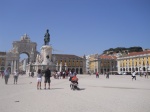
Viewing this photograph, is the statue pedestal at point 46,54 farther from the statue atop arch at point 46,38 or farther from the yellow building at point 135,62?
the yellow building at point 135,62

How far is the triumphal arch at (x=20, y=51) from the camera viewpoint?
8978 centimetres

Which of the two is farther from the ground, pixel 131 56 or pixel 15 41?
pixel 15 41

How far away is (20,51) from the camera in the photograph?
9331 cm

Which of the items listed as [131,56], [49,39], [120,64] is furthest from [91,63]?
[49,39]

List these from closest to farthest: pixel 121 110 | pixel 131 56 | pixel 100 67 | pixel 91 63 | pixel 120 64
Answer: pixel 121 110 < pixel 131 56 < pixel 120 64 < pixel 100 67 < pixel 91 63

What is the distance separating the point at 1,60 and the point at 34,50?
18.6 meters

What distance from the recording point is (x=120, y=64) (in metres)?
99.3

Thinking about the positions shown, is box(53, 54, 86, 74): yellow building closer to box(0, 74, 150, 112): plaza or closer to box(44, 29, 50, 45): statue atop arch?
box(44, 29, 50, 45): statue atop arch

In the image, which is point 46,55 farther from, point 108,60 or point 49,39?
point 108,60

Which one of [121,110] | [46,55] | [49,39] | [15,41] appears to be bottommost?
[121,110]

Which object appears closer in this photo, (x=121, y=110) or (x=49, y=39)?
(x=121, y=110)

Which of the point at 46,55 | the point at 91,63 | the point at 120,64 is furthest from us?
the point at 91,63

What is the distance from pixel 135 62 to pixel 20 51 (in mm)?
51464

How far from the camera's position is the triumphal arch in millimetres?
89781
